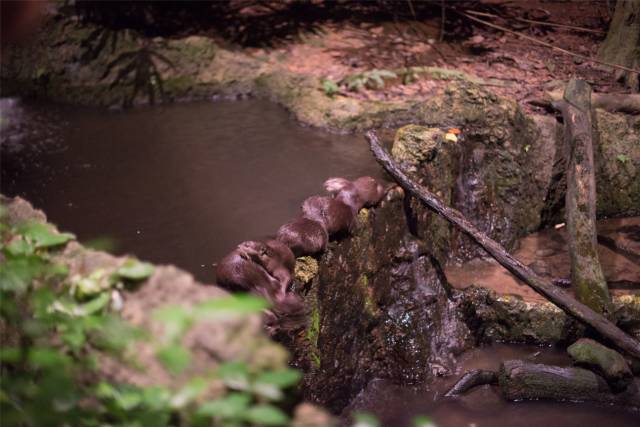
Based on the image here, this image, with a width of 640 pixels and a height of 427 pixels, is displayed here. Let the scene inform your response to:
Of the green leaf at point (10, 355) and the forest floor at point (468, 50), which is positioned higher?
the green leaf at point (10, 355)

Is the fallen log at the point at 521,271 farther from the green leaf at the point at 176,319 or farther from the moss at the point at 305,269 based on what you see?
the green leaf at the point at 176,319

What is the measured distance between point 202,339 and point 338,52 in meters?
6.71

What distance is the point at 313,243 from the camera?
12.0 ft

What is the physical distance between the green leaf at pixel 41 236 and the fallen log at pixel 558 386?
312cm

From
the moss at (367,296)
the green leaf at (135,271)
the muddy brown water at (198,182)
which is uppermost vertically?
the green leaf at (135,271)

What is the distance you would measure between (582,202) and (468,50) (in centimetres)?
341

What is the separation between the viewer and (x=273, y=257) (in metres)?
3.34

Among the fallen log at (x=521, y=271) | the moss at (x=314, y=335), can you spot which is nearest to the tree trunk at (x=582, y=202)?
the fallen log at (x=521, y=271)

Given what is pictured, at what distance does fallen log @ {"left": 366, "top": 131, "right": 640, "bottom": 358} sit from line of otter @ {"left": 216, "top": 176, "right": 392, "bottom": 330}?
45cm

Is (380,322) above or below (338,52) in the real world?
below

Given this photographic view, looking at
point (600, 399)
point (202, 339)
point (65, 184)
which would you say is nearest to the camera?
point (202, 339)

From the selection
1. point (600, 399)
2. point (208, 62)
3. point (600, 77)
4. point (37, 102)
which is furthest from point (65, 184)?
point (600, 77)

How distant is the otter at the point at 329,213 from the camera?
3.88 m

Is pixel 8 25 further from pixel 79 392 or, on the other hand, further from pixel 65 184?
pixel 65 184
